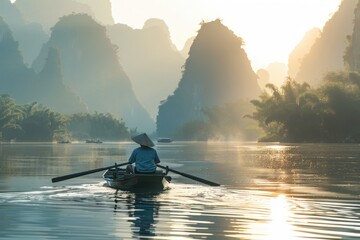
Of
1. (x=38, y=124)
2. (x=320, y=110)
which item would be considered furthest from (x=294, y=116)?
(x=38, y=124)

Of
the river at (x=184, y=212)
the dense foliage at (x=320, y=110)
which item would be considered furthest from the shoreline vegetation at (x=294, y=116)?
the river at (x=184, y=212)

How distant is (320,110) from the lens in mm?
88188

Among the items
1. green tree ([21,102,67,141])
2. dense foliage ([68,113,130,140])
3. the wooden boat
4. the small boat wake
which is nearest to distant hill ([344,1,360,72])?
green tree ([21,102,67,141])

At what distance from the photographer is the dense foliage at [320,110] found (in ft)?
282

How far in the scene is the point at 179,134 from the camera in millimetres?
199875

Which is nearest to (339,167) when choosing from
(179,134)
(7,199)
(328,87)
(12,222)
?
(7,199)

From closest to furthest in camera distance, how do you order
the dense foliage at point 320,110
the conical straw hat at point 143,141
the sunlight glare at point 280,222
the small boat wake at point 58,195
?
the sunlight glare at point 280,222 < the small boat wake at point 58,195 < the conical straw hat at point 143,141 < the dense foliage at point 320,110

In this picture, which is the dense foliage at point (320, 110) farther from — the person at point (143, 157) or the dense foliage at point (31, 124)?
the person at point (143, 157)

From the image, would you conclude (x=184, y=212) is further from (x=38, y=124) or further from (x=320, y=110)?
(x=38, y=124)

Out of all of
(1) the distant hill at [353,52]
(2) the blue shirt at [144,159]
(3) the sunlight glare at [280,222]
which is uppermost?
(1) the distant hill at [353,52]


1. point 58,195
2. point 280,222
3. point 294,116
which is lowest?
point 280,222

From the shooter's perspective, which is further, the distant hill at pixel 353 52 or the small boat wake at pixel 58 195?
the distant hill at pixel 353 52

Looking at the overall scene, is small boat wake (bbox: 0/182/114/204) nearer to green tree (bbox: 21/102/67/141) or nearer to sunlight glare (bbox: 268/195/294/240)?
sunlight glare (bbox: 268/195/294/240)

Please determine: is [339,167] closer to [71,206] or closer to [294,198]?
[294,198]
